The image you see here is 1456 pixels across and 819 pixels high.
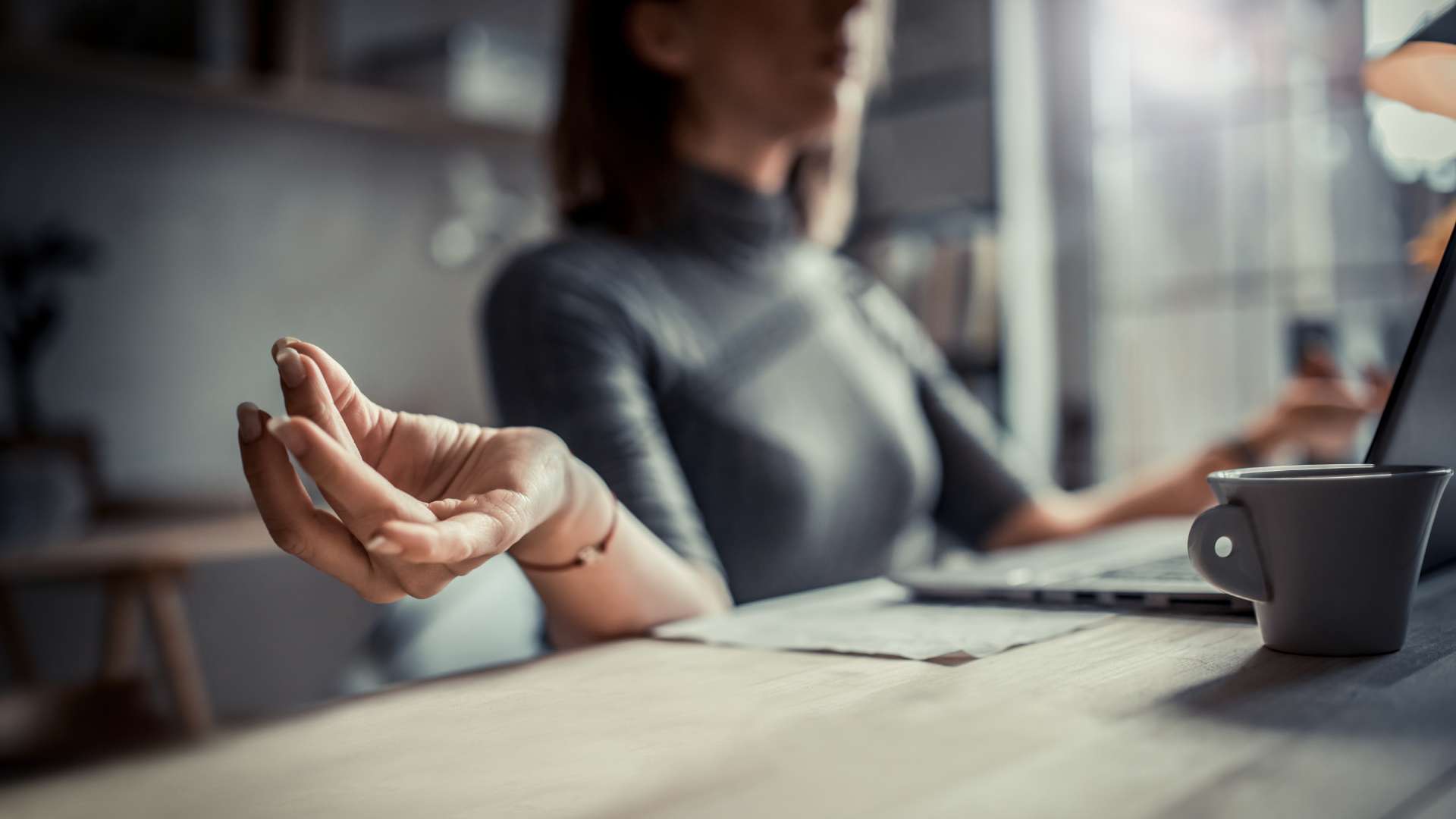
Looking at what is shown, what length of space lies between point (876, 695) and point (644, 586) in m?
0.27

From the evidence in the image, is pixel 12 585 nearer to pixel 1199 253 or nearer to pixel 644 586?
pixel 644 586

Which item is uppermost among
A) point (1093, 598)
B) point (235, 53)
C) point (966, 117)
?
point (235, 53)

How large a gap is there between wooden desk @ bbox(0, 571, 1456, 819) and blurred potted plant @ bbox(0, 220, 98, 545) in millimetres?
1968

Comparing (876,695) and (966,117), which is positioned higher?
(966,117)

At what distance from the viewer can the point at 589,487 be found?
2.10 feet

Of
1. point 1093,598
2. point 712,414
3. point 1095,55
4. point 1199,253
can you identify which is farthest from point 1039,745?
point 1095,55

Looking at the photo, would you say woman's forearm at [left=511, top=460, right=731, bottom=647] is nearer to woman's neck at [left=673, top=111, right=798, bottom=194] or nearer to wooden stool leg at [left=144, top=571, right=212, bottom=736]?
woman's neck at [left=673, top=111, right=798, bottom=194]

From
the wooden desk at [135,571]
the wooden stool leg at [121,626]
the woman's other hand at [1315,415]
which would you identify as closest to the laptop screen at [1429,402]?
the woman's other hand at [1315,415]

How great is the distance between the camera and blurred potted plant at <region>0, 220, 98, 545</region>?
2121 mm

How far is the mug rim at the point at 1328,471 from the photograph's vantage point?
1.54 feet

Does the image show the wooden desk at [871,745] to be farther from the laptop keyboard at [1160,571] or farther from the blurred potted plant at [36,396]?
the blurred potted plant at [36,396]

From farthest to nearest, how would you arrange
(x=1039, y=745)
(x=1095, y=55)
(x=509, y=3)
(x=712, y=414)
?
1. (x=509, y=3)
2. (x=1095, y=55)
3. (x=712, y=414)
4. (x=1039, y=745)

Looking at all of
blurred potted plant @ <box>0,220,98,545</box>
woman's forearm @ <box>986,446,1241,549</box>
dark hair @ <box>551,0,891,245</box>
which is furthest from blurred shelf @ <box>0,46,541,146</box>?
woman's forearm @ <box>986,446,1241,549</box>

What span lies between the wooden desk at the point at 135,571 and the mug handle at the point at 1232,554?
1831 mm
